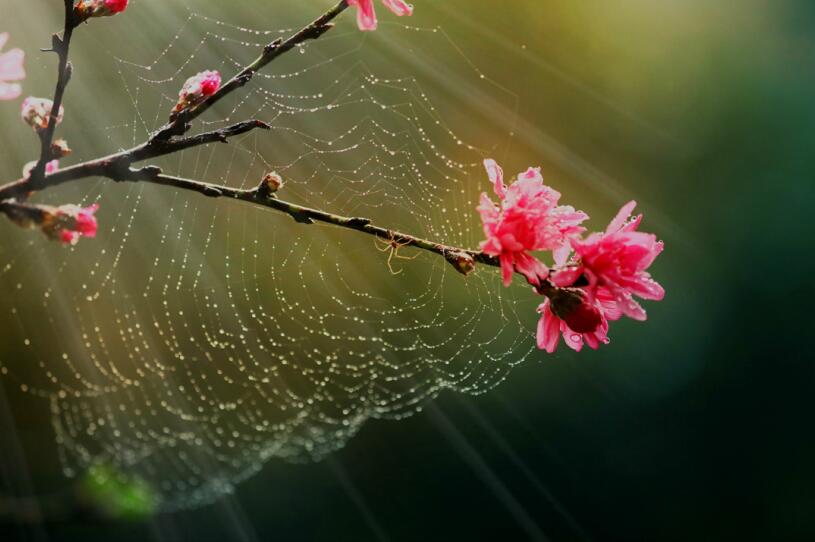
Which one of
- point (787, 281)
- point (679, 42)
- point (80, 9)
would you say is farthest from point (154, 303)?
point (787, 281)

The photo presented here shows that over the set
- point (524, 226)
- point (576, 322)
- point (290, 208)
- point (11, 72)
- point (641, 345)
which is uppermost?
point (11, 72)

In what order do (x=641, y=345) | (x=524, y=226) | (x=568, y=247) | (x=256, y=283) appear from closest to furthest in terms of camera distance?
(x=524, y=226)
(x=568, y=247)
(x=256, y=283)
(x=641, y=345)

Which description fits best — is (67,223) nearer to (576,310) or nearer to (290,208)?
(290,208)

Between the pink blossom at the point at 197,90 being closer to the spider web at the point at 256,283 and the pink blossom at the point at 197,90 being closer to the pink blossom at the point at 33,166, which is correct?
the pink blossom at the point at 33,166

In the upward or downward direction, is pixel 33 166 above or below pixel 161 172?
→ above

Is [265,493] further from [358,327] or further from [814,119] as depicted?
[814,119]

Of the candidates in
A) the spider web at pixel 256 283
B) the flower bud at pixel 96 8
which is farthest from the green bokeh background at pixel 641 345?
the flower bud at pixel 96 8

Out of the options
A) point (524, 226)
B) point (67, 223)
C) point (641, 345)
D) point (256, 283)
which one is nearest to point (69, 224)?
point (67, 223)
